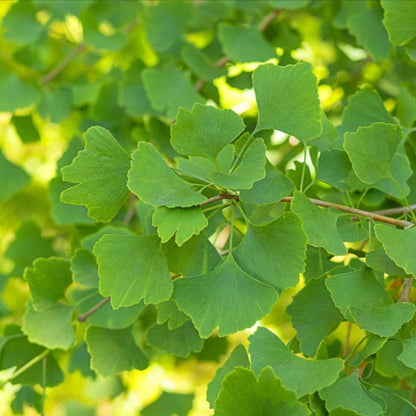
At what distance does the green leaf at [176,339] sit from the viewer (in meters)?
0.44

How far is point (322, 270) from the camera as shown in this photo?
1.39 feet

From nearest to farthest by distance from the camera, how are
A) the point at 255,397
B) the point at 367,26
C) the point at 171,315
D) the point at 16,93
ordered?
1. the point at 255,397
2. the point at 171,315
3. the point at 367,26
4. the point at 16,93

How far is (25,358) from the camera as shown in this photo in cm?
50

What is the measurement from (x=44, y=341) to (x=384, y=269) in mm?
241

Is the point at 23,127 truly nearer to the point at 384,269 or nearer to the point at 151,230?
the point at 151,230

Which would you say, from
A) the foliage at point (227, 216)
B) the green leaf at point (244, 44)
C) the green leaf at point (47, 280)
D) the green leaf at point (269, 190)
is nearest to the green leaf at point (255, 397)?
the foliage at point (227, 216)

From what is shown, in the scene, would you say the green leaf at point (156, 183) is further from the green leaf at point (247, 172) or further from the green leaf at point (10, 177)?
the green leaf at point (10, 177)

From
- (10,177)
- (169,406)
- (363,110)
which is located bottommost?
(169,406)

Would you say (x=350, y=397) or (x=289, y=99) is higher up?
(x=289, y=99)

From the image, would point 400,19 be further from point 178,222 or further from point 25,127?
point 25,127

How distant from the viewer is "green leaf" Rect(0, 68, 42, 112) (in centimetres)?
63

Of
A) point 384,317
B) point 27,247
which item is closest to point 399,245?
point 384,317

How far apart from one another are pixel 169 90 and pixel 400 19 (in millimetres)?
207

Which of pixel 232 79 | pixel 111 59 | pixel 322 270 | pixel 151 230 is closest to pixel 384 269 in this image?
pixel 322 270
